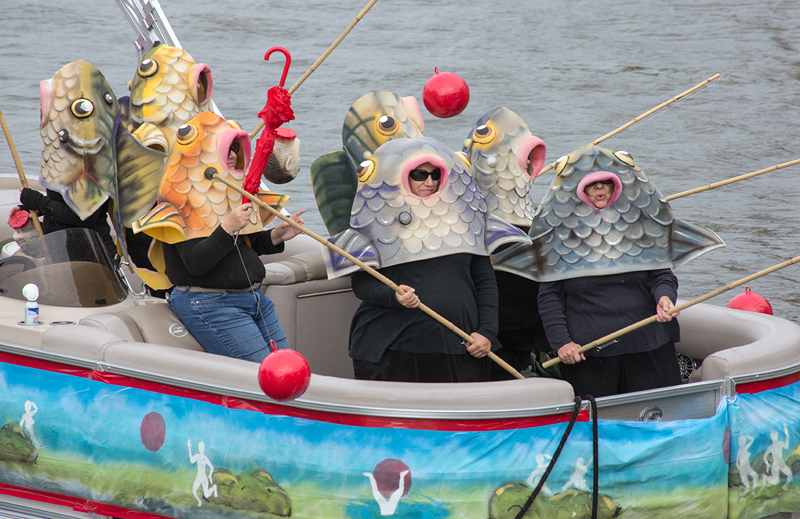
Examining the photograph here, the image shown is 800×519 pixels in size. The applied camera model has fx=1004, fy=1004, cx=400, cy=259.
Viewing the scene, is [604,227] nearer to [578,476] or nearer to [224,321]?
[578,476]

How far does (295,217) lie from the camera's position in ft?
11.5

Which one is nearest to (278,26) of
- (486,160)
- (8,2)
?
(8,2)

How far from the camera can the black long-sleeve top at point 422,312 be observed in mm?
3205

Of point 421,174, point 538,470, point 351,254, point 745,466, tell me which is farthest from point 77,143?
point 745,466

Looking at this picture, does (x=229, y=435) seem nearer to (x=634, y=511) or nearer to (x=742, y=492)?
(x=634, y=511)

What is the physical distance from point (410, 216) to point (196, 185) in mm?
715

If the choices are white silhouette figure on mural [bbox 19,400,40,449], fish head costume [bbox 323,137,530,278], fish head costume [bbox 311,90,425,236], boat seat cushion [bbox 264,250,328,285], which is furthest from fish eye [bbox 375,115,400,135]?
white silhouette figure on mural [bbox 19,400,40,449]

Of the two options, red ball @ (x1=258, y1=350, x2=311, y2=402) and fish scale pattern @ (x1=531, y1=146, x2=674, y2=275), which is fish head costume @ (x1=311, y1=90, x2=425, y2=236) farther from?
red ball @ (x1=258, y1=350, x2=311, y2=402)

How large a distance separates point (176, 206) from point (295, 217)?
425mm

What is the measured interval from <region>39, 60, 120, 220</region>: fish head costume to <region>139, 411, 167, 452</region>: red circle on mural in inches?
43.6

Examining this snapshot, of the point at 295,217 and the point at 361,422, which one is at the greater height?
the point at 295,217

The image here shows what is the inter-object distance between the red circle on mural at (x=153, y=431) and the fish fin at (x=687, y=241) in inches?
68.9

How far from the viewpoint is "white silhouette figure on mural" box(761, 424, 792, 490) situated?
3104 millimetres

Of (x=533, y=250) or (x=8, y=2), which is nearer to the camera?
(x=533, y=250)
